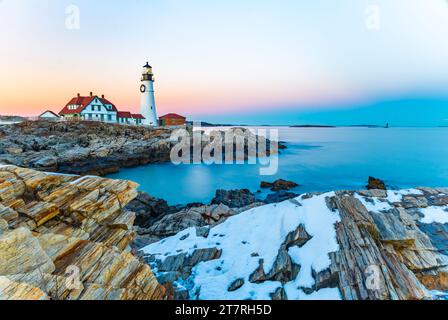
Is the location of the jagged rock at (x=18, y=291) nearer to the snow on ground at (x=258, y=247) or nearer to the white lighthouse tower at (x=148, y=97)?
the snow on ground at (x=258, y=247)

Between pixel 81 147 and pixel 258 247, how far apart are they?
31.9 meters

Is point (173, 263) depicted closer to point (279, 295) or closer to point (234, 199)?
point (279, 295)

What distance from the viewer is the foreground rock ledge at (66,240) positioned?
3490 mm

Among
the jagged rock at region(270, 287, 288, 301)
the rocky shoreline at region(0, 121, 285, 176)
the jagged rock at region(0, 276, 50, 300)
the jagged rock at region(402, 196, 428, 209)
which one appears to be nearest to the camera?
the jagged rock at region(0, 276, 50, 300)

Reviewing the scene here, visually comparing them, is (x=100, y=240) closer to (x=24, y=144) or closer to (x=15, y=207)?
(x=15, y=207)

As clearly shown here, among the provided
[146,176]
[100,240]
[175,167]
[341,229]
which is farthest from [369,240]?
[175,167]

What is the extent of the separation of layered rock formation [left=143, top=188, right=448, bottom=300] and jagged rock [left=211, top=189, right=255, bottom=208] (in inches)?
296

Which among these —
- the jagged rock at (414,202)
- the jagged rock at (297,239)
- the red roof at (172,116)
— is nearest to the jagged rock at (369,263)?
the jagged rock at (297,239)

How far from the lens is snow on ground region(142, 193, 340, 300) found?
5.25 m

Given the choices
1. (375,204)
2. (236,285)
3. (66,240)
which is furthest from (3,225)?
(375,204)

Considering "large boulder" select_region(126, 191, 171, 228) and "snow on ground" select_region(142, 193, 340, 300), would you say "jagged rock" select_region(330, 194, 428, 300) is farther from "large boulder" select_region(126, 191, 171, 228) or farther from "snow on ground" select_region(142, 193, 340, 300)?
"large boulder" select_region(126, 191, 171, 228)

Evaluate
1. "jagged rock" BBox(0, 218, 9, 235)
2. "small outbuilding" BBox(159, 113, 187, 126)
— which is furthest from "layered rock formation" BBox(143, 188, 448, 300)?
"small outbuilding" BBox(159, 113, 187, 126)

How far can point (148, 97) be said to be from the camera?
51.3 m
